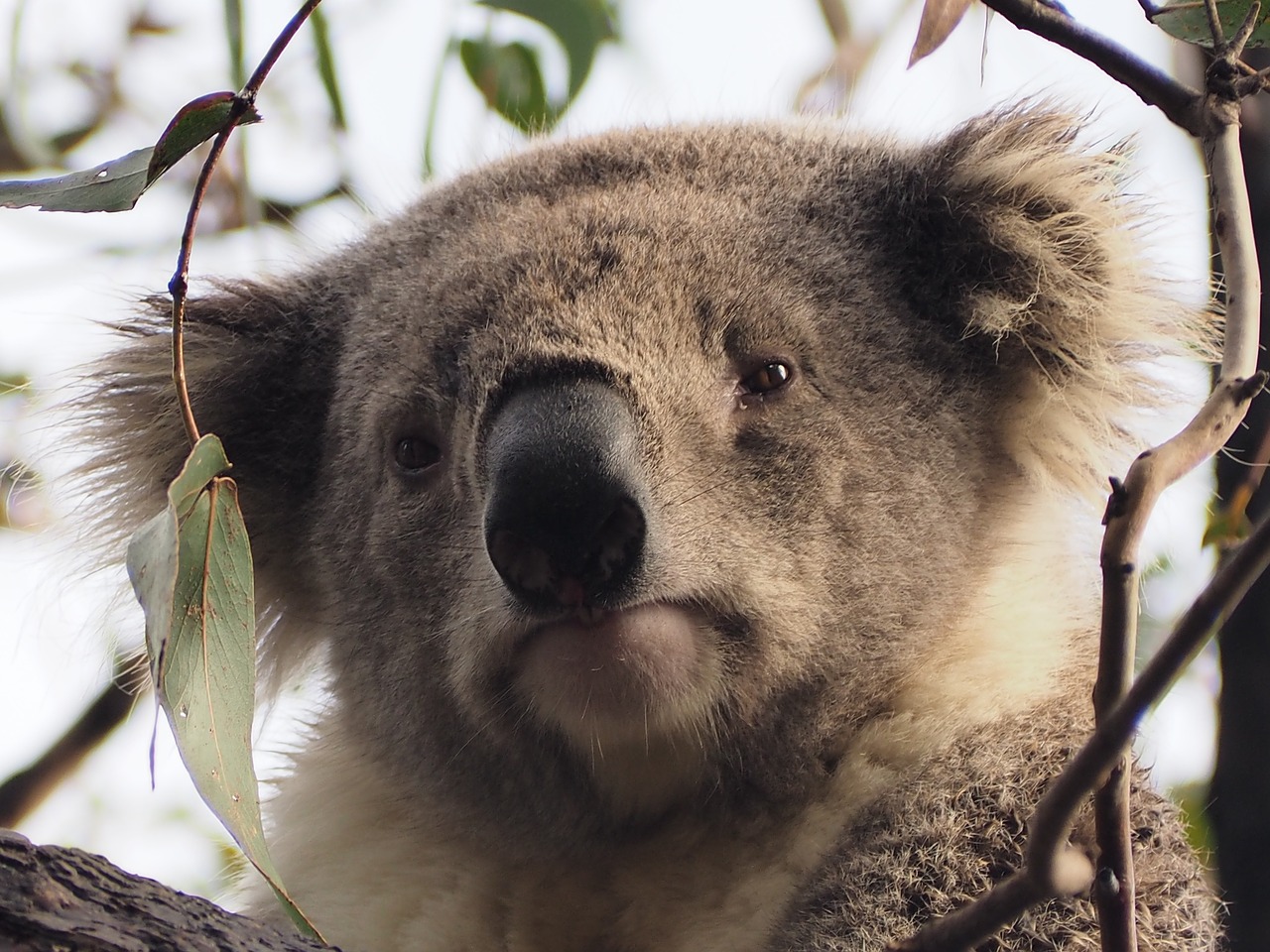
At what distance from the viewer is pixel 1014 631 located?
2.10 meters

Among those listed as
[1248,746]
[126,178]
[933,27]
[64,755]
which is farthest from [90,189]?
[1248,746]

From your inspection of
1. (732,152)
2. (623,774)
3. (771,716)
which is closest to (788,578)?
(771,716)

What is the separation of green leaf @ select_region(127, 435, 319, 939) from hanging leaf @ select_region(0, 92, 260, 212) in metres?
0.25

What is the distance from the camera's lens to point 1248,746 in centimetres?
268

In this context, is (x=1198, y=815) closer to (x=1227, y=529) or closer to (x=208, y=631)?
(x=1227, y=529)

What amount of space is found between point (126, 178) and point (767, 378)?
938 millimetres

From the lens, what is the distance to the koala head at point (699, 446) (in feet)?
5.82

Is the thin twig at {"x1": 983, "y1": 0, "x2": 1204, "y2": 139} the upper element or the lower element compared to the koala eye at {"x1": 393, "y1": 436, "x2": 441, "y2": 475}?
upper

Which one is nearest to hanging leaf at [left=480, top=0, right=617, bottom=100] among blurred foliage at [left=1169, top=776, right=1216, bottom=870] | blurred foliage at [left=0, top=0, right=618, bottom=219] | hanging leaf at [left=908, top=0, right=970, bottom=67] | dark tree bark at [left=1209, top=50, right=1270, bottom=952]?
blurred foliage at [left=0, top=0, right=618, bottom=219]

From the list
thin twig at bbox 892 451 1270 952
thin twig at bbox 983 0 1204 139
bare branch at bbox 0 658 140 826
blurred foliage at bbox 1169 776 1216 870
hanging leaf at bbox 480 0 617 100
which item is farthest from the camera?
blurred foliage at bbox 1169 776 1216 870

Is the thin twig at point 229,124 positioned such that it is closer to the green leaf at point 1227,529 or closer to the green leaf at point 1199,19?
the green leaf at point 1199,19

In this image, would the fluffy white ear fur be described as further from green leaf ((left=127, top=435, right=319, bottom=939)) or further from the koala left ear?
green leaf ((left=127, top=435, right=319, bottom=939))

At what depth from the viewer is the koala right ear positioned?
2.56 metres

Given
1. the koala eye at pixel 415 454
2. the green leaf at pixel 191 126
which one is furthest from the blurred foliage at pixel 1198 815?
the green leaf at pixel 191 126
